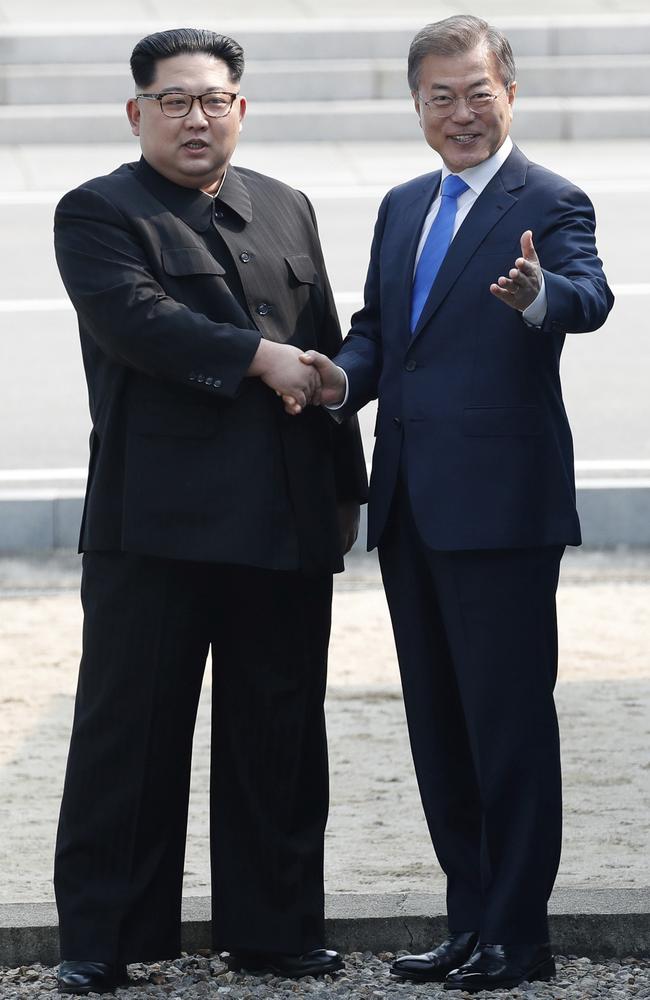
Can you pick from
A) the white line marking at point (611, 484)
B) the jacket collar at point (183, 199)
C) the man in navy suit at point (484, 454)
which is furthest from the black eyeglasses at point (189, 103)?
the white line marking at point (611, 484)

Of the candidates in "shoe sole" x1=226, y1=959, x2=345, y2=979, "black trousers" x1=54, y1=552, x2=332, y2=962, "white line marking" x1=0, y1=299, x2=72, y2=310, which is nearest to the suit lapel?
"black trousers" x1=54, y1=552, x2=332, y2=962

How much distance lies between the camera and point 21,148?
15.2 metres

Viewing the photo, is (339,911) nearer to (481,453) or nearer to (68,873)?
(68,873)

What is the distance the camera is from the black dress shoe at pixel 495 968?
145 inches

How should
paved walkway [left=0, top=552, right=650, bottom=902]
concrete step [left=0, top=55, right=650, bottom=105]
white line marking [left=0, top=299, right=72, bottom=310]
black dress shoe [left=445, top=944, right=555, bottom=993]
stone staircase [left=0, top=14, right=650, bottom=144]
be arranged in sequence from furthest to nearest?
concrete step [left=0, top=55, right=650, bottom=105] → stone staircase [left=0, top=14, right=650, bottom=144] → white line marking [left=0, top=299, right=72, bottom=310] → paved walkway [left=0, top=552, right=650, bottom=902] → black dress shoe [left=445, top=944, right=555, bottom=993]

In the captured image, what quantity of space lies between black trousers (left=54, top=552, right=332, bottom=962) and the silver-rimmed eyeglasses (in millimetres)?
937

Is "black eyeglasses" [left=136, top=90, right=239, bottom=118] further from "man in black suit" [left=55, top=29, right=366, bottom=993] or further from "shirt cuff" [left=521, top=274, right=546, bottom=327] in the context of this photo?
"shirt cuff" [left=521, top=274, right=546, bottom=327]

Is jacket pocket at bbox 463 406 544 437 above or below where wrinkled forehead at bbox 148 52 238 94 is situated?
below

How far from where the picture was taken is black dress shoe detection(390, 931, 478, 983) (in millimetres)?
3816

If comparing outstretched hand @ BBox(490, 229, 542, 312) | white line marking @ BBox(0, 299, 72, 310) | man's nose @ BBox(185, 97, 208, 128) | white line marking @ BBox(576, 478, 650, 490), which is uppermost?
white line marking @ BBox(0, 299, 72, 310)

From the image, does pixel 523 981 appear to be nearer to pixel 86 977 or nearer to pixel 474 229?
pixel 86 977

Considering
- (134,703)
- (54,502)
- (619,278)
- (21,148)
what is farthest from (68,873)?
(21,148)

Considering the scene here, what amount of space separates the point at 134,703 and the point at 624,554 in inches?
172

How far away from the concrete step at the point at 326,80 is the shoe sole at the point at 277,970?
1224 centimetres
